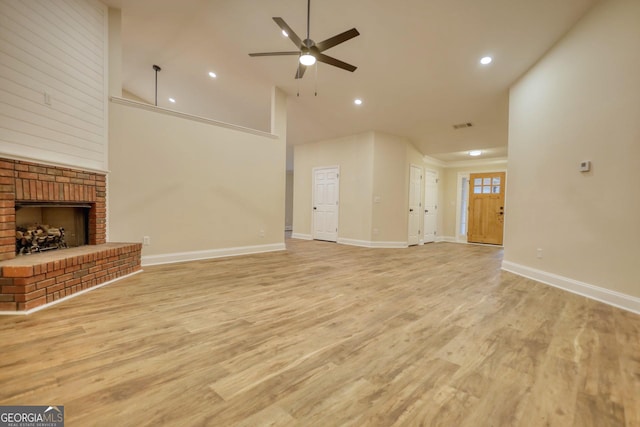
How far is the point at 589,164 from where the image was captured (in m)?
2.84

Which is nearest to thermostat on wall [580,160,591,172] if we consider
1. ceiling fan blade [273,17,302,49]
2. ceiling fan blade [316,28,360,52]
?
ceiling fan blade [316,28,360,52]

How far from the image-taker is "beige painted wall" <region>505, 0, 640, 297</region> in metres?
2.48

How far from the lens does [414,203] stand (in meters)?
6.96

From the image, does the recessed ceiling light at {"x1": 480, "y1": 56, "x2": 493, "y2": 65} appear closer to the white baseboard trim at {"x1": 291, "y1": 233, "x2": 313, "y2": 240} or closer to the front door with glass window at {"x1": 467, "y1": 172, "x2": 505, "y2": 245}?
the front door with glass window at {"x1": 467, "y1": 172, "x2": 505, "y2": 245}

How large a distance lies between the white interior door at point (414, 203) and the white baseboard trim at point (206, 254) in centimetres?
347

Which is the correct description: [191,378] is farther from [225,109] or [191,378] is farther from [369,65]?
[225,109]

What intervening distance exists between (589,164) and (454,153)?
428cm

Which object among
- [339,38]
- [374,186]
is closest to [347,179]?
[374,186]

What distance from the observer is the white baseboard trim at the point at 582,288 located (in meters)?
2.44

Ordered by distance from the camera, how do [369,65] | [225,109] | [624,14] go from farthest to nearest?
[225,109] < [369,65] < [624,14]

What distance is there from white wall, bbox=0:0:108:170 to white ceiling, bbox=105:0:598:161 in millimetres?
729

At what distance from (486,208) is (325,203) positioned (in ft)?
15.3

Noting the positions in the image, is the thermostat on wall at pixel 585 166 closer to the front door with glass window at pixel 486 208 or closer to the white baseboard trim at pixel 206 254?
the white baseboard trim at pixel 206 254

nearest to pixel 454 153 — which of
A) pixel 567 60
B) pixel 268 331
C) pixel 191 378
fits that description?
pixel 567 60
